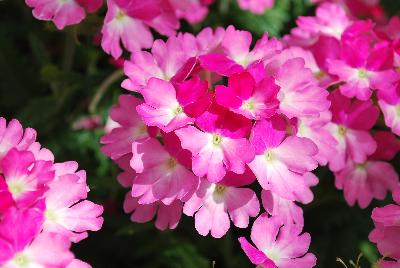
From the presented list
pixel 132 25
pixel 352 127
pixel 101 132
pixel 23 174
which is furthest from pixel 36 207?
pixel 101 132

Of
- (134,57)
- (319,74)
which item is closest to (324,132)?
(319,74)

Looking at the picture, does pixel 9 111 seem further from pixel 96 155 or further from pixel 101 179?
pixel 101 179

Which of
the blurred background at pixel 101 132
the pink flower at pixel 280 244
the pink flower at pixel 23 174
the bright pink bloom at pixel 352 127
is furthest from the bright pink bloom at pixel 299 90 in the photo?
the pink flower at pixel 23 174

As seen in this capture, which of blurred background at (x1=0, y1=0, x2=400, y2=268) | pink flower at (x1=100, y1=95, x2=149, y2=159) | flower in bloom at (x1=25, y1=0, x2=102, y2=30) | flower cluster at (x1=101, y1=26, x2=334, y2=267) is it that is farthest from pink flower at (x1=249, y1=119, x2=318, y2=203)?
flower in bloom at (x1=25, y1=0, x2=102, y2=30)

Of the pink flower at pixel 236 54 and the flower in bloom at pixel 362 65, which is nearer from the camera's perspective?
the pink flower at pixel 236 54

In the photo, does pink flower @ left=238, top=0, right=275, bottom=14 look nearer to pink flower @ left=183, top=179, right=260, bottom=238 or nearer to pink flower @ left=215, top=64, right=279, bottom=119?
pink flower @ left=215, top=64, right=279, bottom=119

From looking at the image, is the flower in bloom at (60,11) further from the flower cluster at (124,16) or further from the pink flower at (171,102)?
the pink flower at (171,102)
